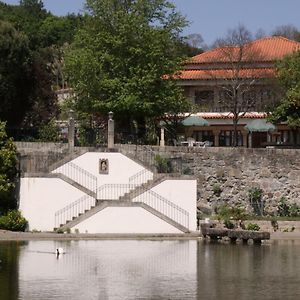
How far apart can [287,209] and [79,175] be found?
10.3 meters

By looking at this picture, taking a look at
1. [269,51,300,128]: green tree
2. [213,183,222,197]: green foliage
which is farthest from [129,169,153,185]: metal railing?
[269,51,300,128]: green tree

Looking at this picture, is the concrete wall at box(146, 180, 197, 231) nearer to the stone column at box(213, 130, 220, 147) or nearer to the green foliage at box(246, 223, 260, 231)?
the green foliage at box(246, 223, 260, 231)

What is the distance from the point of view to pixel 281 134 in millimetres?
63125

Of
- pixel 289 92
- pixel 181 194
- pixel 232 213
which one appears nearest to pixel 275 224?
pixel 232 213

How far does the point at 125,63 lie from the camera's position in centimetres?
5019

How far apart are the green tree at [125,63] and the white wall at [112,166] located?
4327mm

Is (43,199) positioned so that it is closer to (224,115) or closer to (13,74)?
(13,74)

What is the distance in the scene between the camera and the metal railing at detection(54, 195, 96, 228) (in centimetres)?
4350

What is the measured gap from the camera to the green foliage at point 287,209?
4724 cm

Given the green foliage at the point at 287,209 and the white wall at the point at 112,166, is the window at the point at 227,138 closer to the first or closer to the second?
the green foliage at the point at 287,209

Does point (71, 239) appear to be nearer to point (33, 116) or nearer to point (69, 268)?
point (69, 268)

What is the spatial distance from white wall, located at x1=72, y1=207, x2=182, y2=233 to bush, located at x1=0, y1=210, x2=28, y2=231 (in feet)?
7.31

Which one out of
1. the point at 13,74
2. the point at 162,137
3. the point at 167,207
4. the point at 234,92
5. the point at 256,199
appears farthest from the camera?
the point at 234,92

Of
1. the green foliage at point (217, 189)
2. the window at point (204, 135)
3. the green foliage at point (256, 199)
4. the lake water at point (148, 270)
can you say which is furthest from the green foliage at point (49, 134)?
the window at point (204, 135)
